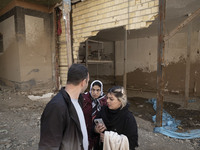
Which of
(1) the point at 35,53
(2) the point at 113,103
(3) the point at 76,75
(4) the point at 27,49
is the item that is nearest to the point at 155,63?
(1) the point at 35,53

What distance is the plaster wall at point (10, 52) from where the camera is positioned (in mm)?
6289

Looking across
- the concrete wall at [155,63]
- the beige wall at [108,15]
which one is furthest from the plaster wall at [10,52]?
the concrete wall at [155,63]

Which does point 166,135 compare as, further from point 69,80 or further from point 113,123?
point 69,80

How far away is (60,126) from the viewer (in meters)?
1.15

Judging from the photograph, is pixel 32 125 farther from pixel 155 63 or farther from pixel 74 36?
pixel 155 63

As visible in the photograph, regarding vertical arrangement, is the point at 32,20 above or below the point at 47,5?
below

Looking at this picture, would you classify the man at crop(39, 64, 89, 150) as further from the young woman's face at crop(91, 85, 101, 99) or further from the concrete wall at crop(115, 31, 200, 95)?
the concrete wall at crop(115, 31, 200, 95)

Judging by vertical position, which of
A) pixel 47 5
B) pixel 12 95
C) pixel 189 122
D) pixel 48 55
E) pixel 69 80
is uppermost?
pixel 47 5

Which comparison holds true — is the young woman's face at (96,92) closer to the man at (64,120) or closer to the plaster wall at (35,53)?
the man at (64,120)

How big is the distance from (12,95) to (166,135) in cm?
611

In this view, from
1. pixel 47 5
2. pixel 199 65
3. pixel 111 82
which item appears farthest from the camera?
pixel 111 82

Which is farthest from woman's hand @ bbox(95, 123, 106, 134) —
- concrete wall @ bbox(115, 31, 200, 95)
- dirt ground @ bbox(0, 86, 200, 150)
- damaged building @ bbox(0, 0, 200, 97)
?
concrete wall @ bbox(115, 31, 200, 95)

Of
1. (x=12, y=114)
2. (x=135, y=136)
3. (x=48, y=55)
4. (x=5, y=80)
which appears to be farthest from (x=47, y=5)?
(x=135, y=136)

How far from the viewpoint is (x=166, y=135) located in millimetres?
3615
